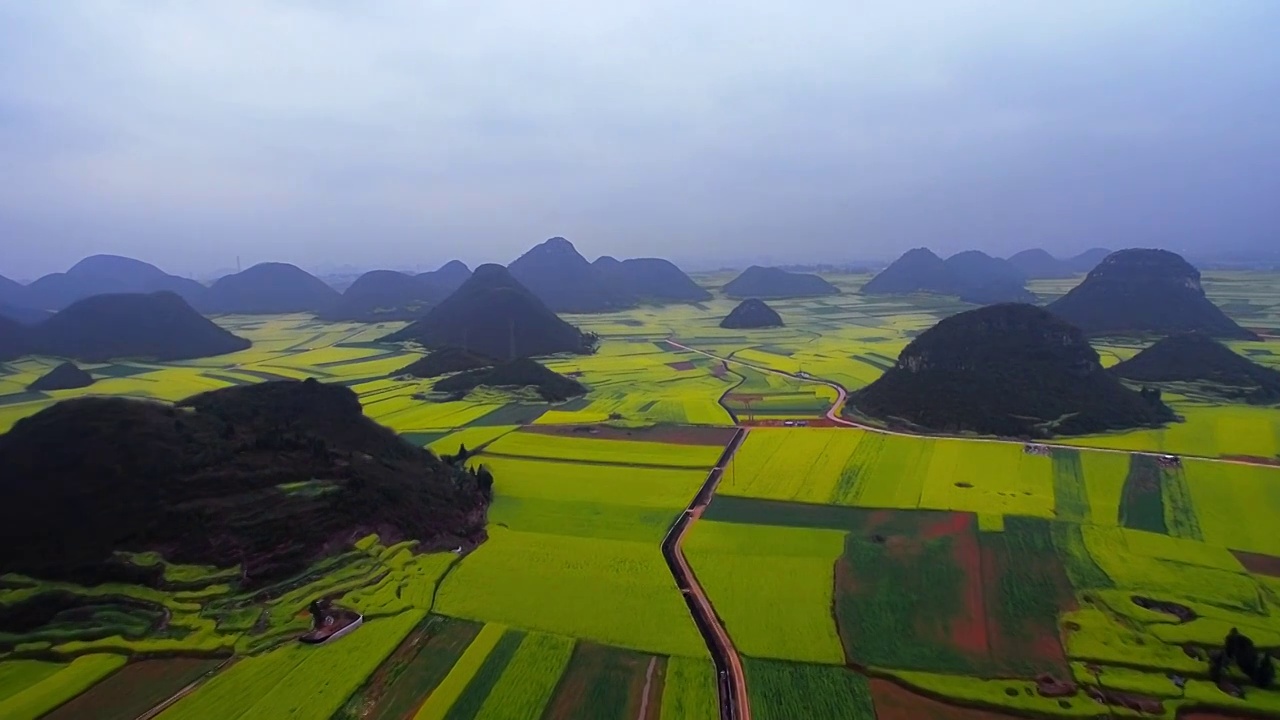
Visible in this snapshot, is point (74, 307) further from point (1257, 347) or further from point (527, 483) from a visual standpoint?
point (1257, 347)

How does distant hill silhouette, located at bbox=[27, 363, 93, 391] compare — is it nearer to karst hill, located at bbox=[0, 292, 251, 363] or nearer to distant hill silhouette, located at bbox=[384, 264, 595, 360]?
karst hill, located at bbox=[0, 292, 251, 363]

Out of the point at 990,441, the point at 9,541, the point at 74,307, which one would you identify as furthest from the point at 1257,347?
the point at 74,307

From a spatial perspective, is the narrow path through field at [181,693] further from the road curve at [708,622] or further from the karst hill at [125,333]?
the karst hill at [125,333]

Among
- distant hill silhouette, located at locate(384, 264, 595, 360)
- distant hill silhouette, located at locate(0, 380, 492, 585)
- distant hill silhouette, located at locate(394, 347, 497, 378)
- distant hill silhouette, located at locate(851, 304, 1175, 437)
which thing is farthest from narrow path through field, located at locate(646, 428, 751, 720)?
distant hill silhouette, located at locate(384, 264, 595, 360)

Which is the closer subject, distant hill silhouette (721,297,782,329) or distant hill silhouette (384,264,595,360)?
distant hill silhouette (384,264,595,360)

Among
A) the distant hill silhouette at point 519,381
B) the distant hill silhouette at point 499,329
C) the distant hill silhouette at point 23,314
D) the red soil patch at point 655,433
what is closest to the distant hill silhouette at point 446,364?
the distant hill silhouette at point 519,381

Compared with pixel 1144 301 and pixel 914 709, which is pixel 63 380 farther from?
pixel 1144 301
